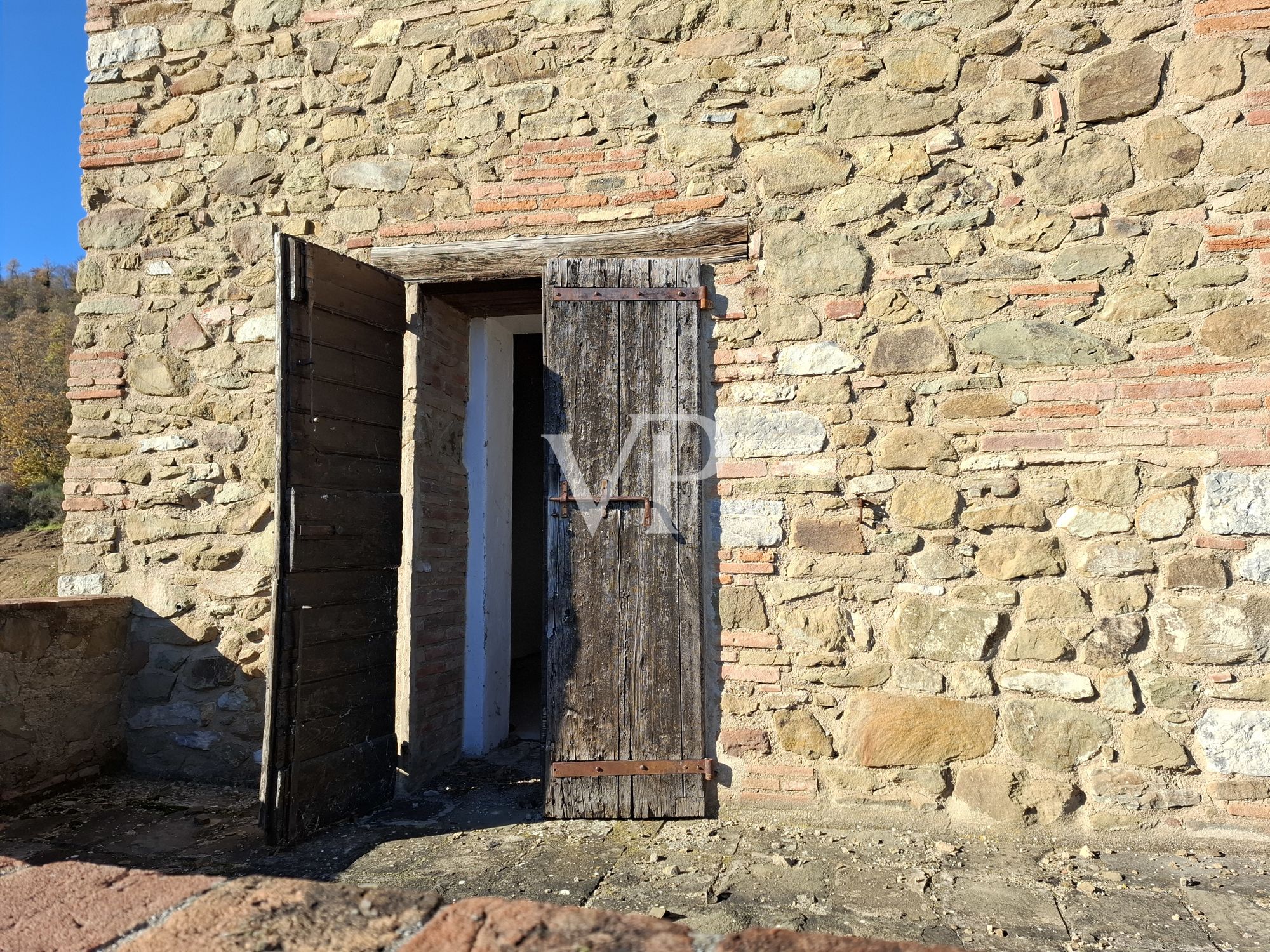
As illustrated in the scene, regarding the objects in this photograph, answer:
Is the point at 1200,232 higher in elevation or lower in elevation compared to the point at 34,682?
higher

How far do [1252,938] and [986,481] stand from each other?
5.06 ft

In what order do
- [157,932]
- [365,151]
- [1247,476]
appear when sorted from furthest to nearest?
[365,151] → [1247,476] → [157,932]

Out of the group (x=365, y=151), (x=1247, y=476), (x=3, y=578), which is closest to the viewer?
(x=1247, y=476)

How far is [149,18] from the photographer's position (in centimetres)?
412

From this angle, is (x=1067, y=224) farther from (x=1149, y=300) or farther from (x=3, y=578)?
(x=3, y=578)

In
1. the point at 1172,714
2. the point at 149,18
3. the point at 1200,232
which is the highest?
the point at 149,18

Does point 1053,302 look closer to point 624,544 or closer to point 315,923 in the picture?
point 624,544

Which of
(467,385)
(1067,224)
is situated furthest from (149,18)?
(1067,224)

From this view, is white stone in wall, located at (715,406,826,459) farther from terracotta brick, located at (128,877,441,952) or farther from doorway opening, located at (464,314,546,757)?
terracotta brick, located at (128,877,441,952)

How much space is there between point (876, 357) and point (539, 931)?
9.15 feet

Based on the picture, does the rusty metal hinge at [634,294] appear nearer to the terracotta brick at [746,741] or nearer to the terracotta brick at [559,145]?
the terracotta brick at [559,145]

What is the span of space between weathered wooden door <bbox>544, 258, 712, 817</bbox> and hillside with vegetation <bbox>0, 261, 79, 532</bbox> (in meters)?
9.82

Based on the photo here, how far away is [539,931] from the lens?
0.92 meters

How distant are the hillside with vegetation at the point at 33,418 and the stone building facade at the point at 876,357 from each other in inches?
335
